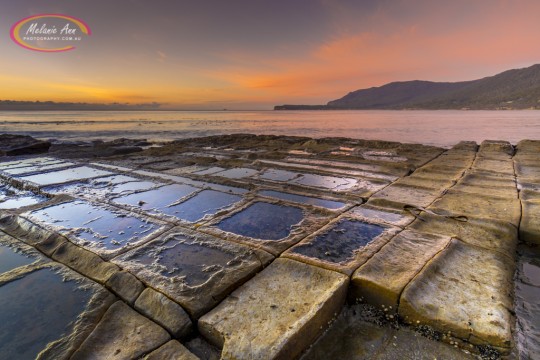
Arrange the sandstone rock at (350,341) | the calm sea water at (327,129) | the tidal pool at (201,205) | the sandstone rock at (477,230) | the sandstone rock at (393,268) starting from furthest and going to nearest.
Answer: the calm sea water at (327,129) → the tidal pool at (201,205) → the sandstone rock at (477,230) → the sandstone rock at (393,268) → the sandstone rock at (350,341)

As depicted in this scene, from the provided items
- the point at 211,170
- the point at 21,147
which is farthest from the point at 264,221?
the point at 21,147

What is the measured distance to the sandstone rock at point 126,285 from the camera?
253 cm

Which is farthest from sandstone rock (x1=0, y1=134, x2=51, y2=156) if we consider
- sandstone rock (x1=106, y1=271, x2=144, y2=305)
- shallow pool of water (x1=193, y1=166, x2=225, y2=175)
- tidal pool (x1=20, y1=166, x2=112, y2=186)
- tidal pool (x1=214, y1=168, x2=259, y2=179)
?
sandstone rock (x1=106, y1=271, x2=144, y2=305)

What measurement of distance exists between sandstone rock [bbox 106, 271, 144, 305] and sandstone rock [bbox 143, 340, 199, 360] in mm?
682

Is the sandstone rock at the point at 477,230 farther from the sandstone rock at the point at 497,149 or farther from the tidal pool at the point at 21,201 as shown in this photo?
the sandstone rock at the point at 497,149

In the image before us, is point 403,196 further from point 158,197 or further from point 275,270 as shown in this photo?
point 158,197

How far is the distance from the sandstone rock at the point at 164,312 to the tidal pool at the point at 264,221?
146cm

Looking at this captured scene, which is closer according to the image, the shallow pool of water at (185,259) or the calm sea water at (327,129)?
the shallow pool of water at (185,259)

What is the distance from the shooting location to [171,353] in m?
1.93

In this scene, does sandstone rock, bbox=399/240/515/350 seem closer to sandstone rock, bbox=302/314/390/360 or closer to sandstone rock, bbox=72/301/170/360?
sandstone rock, bbox=302/314/390/360

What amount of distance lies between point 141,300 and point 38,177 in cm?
672

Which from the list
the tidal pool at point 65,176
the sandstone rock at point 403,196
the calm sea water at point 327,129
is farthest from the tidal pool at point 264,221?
the calm sea water at point 327,129

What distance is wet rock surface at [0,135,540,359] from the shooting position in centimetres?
208

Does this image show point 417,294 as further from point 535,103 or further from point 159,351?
point 535,103
